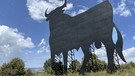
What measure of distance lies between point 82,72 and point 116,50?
11.0ft

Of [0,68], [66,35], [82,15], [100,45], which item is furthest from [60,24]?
[0,68]

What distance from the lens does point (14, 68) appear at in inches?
2277

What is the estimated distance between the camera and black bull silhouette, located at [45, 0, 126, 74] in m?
21.0

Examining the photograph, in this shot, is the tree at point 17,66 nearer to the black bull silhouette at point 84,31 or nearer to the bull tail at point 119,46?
the black bull silhouette at point 84,31

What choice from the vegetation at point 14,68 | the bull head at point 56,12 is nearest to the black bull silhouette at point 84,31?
the bull head at point 56,12

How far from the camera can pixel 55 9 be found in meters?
24.9

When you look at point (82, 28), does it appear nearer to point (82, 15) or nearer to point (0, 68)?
point (82, 15)

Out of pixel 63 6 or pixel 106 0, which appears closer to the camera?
pixel 106 0

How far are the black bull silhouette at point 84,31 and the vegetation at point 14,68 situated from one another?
3293cm

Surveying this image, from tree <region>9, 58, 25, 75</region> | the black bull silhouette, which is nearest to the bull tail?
the black bull silhouette

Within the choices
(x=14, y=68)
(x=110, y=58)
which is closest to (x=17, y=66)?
(x=14, y=68)

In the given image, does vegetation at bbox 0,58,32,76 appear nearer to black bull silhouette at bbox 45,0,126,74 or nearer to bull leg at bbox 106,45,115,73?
black bull silhouette at bbox 45,0,126,74

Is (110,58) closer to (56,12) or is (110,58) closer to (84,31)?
(84,31)

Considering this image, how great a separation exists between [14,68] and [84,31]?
1520 inches
